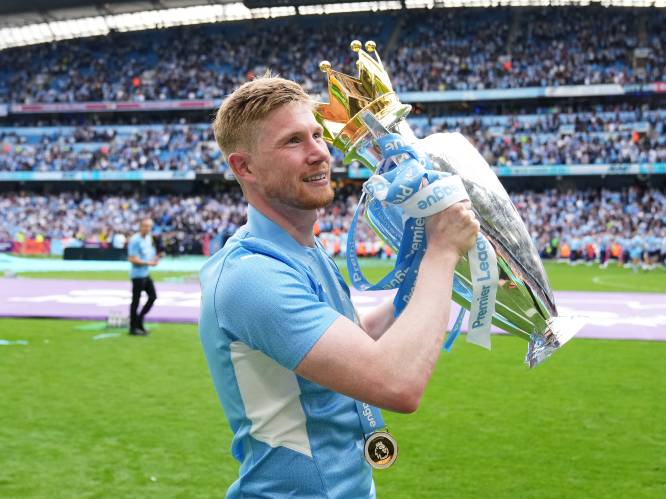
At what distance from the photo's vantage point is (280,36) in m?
49.8

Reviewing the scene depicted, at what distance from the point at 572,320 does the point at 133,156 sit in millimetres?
46039

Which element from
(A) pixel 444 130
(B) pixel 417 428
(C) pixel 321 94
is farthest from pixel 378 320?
(C) pixel 321 94

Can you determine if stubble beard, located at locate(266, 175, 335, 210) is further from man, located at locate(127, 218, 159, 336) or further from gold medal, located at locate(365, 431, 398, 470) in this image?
man, located at locate(127, 218, 159, 336)

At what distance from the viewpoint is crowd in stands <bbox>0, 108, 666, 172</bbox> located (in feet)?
126

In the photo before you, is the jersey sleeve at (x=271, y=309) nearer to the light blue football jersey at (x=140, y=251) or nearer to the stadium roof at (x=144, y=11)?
the light blue football jersey at (x=140, y=251)

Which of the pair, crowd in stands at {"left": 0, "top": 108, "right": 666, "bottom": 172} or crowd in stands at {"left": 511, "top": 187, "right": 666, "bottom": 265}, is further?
crowd in stands at {"left": 0, "top": 108, "right": 666, "bottom": 172}

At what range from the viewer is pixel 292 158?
1933 millimetres

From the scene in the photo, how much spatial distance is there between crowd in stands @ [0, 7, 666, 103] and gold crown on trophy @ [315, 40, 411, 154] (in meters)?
39.3

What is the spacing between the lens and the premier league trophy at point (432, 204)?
1.81 meters

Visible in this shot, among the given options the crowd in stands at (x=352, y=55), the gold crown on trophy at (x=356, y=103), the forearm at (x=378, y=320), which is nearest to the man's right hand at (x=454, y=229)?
the gold crown on trophy at (x=356, y=103)

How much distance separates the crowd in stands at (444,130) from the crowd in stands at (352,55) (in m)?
2.20

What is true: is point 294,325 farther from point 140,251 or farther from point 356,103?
point 140,251

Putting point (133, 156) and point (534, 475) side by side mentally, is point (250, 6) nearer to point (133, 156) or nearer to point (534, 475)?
point (133, 156)

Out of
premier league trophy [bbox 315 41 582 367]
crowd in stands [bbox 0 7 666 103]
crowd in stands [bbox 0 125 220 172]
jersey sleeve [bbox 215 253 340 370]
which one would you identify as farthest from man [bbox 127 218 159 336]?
crowd in stands [bbox 0 125 220 172]
